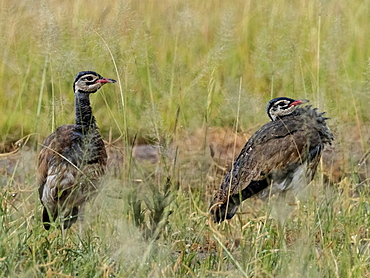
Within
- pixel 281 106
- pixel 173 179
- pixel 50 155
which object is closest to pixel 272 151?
pixel 281 106

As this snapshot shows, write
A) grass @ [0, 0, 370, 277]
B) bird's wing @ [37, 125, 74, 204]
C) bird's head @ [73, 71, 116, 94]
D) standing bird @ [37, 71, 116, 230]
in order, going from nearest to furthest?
1. grass @ [0, 0, 370, 277]
2. standing bird @ [37, 71, 116, 230]
3. bird's wing @ [37, 125, 74, 204]
4. bird's head @ [73, 71, 116, 94]

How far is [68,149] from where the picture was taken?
520cm

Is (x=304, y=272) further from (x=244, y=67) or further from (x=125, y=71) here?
(x=244, y=67)

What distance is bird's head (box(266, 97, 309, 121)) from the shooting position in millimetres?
5590

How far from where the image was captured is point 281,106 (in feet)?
18.5

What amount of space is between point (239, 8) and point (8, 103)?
306cm

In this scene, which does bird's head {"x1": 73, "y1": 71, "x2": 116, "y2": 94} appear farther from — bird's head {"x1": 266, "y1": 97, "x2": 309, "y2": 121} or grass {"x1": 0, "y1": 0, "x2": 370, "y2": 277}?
bird's head {"x1": 266, "y1": 97, "x2": 309, "y2": 121}

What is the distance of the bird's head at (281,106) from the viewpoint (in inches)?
220

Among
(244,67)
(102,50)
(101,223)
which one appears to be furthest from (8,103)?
(101,223)

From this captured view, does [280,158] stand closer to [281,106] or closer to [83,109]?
[281,106]

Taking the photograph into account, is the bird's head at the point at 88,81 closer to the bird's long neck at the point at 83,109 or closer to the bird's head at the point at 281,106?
the bird's long neck at the point at 83,109

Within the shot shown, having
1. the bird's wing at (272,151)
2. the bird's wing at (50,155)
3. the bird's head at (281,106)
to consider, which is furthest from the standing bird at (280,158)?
the bird's wing at (50,155)

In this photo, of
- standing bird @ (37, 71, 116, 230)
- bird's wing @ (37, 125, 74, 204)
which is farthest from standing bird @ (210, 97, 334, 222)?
bird's wing @ (37, 125, 74, 204)

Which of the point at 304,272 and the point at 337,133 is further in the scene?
the point at 337,133
